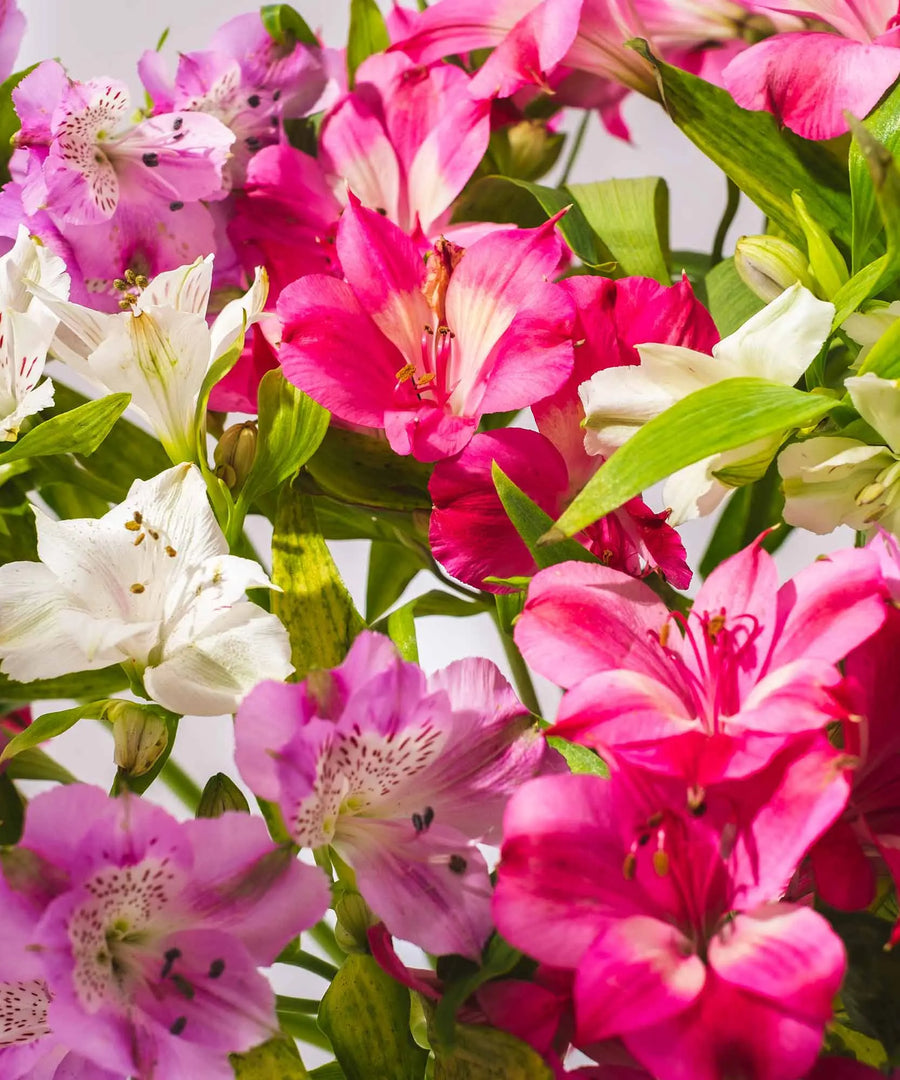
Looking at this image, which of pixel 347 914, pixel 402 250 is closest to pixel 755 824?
pixel 347 914

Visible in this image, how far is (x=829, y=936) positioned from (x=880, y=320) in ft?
0.69

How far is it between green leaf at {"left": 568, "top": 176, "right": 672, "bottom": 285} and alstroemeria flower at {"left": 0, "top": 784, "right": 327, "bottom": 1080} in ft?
1.01

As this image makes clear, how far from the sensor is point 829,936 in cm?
34

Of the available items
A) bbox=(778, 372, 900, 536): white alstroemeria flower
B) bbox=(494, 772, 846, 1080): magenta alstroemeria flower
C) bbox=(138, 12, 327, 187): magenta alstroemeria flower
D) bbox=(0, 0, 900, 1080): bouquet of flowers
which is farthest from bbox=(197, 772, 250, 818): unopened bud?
bbox=(138, 12, 327, 187): magenta alstroemeria flower

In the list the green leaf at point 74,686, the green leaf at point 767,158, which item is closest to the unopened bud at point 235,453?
the green leaf at point 74,686

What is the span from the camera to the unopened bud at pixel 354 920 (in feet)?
1.42

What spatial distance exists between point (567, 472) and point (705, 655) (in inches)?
4.5

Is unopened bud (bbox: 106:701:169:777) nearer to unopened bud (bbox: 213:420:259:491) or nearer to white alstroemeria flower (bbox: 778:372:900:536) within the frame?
unopened bud (bbox: 213:420:259:491)

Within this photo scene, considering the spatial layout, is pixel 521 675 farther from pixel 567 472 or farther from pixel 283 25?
pixel 283 25

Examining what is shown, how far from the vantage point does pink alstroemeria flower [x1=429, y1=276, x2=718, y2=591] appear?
469 mm

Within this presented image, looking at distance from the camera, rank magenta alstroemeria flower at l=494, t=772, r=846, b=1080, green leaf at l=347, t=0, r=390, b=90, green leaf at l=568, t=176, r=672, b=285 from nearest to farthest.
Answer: magenta alstroemeria flower at l=494, t=772, r=846, b=1080 → green leaf at l=568, t=176, r=672, b=285 → green leaf at l=347, t=0, r=390, b=90

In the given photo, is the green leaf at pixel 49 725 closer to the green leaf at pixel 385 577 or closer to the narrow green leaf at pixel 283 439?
the narrow green leaf at pixel 283 439

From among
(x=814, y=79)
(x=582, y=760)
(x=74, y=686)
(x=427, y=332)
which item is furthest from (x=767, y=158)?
(x=74, y=686)

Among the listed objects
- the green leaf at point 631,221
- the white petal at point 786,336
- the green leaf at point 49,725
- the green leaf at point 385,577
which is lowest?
the green leaf at point 385,577
